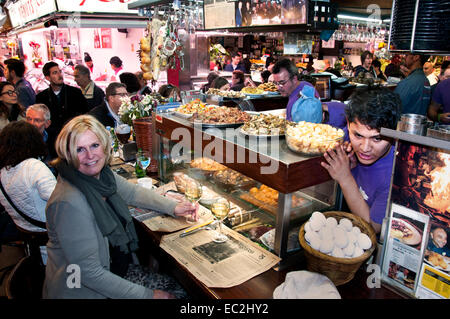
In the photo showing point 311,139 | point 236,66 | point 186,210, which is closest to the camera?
point 311,139

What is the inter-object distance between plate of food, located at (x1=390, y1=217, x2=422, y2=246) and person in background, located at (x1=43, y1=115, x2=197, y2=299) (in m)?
1.26

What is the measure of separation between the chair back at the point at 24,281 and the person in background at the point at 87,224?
0.29ft

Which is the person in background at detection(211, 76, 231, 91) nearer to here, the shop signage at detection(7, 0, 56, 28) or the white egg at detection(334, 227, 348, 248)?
the shop signage at detection(7, 0, 56, 28)

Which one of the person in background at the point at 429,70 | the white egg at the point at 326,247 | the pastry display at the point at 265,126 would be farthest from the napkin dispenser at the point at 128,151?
the person in background at the point at 429,70

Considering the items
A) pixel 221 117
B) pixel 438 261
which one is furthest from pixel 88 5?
pixel 438 261

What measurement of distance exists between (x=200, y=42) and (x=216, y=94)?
17.0 feet

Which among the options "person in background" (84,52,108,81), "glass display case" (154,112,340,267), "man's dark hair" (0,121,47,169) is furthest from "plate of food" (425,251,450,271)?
"person in background" (84,52,108,81)

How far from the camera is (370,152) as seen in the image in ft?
5.76

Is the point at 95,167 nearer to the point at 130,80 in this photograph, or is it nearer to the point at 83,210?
the point at 83,210

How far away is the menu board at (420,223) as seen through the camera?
1.30m

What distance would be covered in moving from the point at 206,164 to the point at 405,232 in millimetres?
1603

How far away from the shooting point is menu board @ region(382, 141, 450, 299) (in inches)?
51.0

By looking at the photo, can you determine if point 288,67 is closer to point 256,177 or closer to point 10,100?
point 256,177
